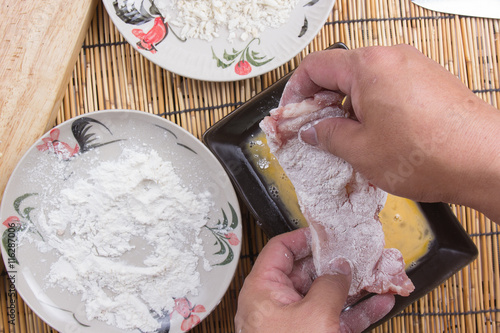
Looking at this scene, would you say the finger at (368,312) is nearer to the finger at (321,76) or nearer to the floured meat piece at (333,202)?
the floured meat piece at (333,202)

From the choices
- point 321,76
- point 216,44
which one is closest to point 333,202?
point 321,76

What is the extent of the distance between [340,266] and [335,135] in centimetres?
25

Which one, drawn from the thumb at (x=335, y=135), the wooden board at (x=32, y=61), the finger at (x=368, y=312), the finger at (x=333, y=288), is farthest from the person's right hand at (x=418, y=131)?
the wooden board at (x=32, y=61)

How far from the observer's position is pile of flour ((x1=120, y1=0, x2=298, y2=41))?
0.86 metres

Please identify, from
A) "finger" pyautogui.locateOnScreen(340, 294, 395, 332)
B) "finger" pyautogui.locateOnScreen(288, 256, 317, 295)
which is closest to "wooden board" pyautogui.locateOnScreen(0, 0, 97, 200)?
"finger" pyautogui.locateOnScreen(288, 256, 317, 295)

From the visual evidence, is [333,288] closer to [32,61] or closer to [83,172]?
[83,172]

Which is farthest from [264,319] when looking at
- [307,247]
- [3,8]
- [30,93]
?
[3,8]

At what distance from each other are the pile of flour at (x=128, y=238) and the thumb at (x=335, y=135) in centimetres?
28

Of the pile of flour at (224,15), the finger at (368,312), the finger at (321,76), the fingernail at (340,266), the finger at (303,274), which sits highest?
the pile of flour at (224,15)

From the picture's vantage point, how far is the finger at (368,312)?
78 cm

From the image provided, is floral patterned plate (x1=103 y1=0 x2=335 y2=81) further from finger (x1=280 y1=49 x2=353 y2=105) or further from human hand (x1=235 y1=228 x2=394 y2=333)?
human hand (x1=235 y1=228 x2=394 y2=333)

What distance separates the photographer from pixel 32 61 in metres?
0.87

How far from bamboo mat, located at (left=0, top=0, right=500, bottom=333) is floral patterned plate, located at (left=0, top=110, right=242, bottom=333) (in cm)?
9

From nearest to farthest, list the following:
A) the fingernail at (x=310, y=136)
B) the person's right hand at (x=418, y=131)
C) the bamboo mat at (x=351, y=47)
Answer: the person's right hand at (x=418, y=131)
the fingernail at (x=310, y=136)
the bamboo mat at (x=351, y=47)
